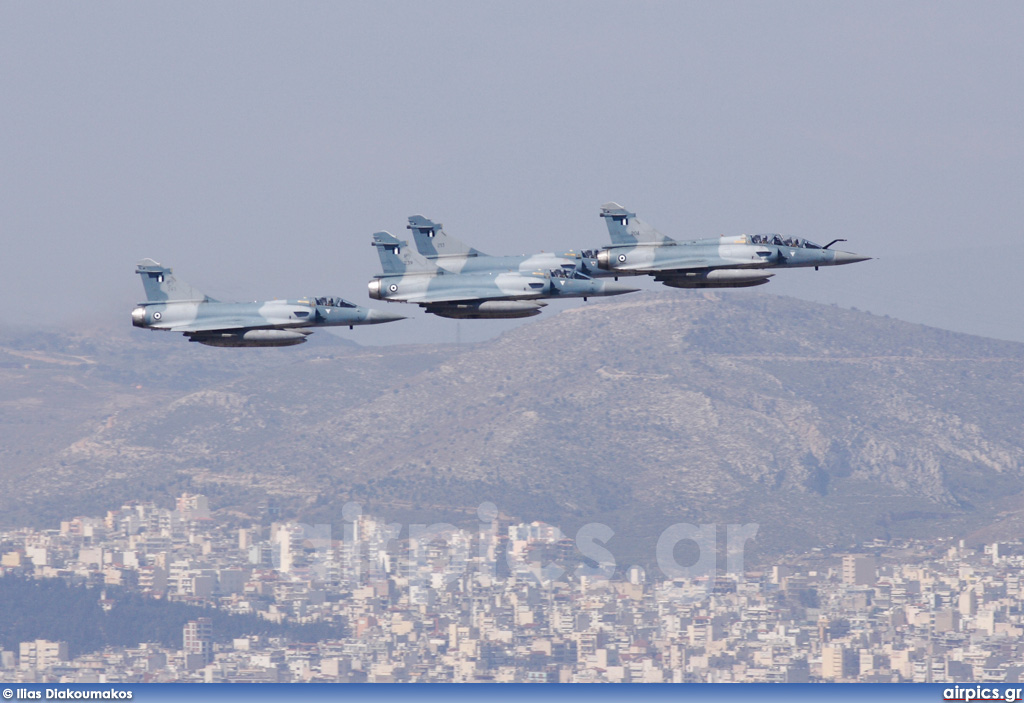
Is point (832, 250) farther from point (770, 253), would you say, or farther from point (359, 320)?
point (359, 320)

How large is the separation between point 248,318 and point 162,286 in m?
8.17

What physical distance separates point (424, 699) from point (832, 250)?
146 ft

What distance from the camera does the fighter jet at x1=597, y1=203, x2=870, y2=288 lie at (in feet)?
380

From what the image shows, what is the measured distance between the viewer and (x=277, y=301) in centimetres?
11938

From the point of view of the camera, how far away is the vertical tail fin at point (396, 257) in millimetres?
120750

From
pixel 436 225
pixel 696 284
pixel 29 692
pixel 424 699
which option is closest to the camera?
pixel 424 699

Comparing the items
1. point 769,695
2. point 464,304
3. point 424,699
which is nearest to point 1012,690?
point 769,695

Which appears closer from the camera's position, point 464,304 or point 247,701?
point 247,701

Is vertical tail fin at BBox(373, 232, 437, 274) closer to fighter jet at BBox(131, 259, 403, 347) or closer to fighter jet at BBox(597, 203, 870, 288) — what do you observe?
fighter jet at BBox(131, 259, 403, 347)

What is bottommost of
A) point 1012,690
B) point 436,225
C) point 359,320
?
point 1012,690

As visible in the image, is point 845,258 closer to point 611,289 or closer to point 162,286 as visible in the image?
point 611,289

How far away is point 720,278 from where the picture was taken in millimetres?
115250

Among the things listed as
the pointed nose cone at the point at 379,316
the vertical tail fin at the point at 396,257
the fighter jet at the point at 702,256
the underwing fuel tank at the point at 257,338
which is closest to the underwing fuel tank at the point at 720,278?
the fighter jet at the point at 702,256

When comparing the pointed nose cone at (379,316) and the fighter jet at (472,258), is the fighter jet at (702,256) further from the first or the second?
the pointed nose cone at (379,316)
